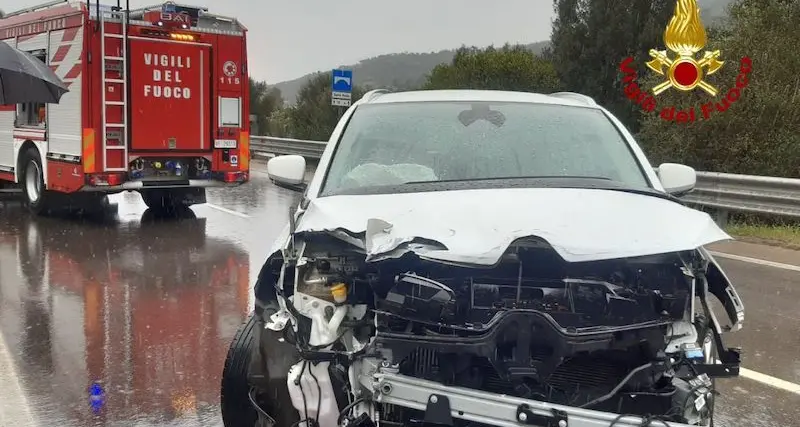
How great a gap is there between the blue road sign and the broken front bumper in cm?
1633

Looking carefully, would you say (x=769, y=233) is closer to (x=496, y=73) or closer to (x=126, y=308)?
(x=126, y=308)

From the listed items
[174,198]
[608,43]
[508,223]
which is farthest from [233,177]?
[608,43]

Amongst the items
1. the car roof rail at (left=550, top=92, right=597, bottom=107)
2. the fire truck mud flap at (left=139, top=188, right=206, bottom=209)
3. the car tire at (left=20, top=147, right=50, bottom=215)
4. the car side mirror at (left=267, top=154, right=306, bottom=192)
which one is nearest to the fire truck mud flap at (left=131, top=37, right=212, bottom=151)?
the fire truck mud flap at (left=139, top=188, right=206, bottom=209)

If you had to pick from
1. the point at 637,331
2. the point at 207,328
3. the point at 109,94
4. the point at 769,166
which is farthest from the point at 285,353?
the point at 769,166

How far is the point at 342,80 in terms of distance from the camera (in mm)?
18828

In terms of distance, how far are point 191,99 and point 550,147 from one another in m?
8.67

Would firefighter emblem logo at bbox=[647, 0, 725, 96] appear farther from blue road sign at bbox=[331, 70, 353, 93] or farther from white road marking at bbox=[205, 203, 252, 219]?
white road marking at bbox=[205, 203, 252, 219]

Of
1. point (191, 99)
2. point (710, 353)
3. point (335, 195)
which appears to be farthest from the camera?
point (191, 99)

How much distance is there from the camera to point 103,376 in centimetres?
494

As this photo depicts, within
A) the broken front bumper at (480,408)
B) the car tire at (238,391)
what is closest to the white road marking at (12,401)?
the car tire at (238,391)

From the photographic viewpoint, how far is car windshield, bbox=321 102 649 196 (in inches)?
157

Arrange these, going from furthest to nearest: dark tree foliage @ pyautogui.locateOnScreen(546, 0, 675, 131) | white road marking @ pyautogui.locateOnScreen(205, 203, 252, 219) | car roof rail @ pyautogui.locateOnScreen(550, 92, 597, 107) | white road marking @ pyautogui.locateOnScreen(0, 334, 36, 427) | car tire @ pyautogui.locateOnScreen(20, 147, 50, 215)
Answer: dark tree foliage @ pyautogui.locateOnScreen(546, 0, 675, 131) < white road marking @ pyautogui.locateOnScreen(205, 203, 252, 219) < car tire @ pyautogui.locateOnScreen(20, 147, 50, 215) < car roof rail @ pyautogui.locateOnScreen(550, 92, 597, 107) < white road marking @ pyautogui.locateOnScreen(0, 334, 36, 427)

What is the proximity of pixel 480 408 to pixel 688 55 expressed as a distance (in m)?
12.9

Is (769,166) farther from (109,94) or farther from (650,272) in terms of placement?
(650,272)
